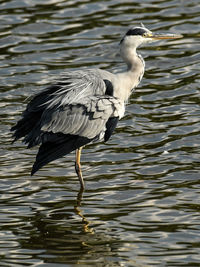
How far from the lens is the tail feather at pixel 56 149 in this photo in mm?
10469

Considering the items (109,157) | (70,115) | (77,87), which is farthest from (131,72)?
(70,115)

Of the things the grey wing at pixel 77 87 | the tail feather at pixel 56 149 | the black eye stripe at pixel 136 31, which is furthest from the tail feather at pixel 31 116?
the black eye stripe at pixel 136 31

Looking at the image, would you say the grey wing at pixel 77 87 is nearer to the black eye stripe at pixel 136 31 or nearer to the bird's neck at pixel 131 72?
the bird's neck at pixel 131 72

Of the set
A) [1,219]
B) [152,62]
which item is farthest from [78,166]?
[152,62]

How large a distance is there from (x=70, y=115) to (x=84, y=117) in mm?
198

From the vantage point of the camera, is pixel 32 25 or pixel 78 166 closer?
pixel 78 166

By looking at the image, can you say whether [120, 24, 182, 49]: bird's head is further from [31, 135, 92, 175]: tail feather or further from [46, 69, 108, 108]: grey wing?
[31, 135, 92, 175]: tail feather

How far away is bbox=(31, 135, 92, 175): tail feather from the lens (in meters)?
10.5

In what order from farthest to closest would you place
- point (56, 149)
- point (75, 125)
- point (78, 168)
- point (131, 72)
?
1. point (131, 72)
2. point (78, 168)
3. point (75, 125)
4. point (56, 149)

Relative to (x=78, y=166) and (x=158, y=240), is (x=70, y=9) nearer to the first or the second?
(x=78, y=166)

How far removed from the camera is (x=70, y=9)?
1834cm

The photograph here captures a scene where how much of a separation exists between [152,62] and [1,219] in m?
6.81

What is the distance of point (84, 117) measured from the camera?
10.9 meters

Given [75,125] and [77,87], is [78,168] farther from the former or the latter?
[77,87]
